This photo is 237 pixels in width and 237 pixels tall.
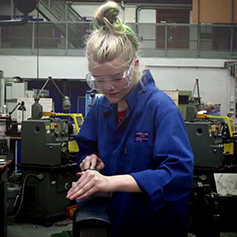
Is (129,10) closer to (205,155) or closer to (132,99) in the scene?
(205,155)

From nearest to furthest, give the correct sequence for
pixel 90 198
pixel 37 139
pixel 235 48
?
pixel 90 198
pixel 37 139
pixel 235 48

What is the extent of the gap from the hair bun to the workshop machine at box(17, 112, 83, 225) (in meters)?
2.60

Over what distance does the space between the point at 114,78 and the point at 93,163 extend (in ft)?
0.95

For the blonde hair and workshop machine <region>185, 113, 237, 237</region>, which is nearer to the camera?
the blonde hair

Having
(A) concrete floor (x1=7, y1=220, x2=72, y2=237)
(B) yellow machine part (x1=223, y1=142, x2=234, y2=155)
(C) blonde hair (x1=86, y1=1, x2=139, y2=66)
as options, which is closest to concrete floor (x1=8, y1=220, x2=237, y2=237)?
(A) concrete floor (x1=7, y1=220, x2=72, y2=237)

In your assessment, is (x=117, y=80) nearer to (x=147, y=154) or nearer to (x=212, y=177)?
(x=147, y=154)

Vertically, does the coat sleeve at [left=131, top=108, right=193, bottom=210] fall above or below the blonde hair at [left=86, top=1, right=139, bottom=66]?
below

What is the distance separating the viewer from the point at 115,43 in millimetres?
1001

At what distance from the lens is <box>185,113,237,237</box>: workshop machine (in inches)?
73.3

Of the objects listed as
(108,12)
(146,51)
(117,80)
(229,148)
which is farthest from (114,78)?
(146,51)

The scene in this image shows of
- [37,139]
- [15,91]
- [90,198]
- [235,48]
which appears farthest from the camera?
[235,48]

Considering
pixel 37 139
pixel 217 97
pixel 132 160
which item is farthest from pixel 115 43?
pixel 217 97

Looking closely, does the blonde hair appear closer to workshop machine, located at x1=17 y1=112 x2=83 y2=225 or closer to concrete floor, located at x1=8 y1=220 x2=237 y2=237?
workshop machine, located at x1=17 y1=112 x2=83 y2=225

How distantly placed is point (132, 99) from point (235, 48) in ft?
24.1
